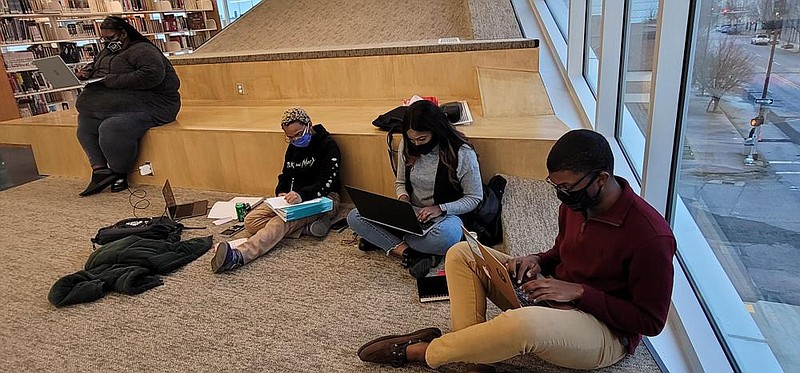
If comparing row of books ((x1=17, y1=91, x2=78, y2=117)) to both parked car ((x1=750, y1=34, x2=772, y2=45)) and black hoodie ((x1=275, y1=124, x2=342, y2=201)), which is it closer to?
black hoodie ((x1=275, y1=124, x2=342, y2=201))

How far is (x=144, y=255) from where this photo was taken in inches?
106

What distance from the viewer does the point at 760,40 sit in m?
1.55

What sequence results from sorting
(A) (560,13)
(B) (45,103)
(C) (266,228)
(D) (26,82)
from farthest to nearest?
1. (B) (45,103)
2. (D) (26,82)
3. (A) (560,13)
4. (C) (266,228)

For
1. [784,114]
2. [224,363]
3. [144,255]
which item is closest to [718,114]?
[784,114]

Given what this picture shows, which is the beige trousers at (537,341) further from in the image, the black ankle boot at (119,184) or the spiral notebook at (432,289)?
the black ankle boot at (119,184)

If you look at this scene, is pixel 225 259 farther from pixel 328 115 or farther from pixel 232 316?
pixel 328 115

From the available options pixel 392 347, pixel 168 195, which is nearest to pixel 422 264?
pixel 392 347

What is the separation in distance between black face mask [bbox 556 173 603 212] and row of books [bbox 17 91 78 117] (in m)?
7.20

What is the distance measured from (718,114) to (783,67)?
45cm

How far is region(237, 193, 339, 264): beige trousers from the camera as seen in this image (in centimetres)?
273

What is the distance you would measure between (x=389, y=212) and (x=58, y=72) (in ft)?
10.2

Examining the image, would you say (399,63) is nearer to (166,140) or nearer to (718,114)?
(166,140)

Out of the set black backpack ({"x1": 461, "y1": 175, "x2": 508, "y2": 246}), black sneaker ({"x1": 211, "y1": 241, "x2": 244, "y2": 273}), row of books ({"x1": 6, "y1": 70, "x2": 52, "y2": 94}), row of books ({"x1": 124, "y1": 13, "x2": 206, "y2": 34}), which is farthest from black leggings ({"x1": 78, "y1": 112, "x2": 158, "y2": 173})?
row of books ({"x1": 124, "y1": 13, "x2": 206, "y2": 34})

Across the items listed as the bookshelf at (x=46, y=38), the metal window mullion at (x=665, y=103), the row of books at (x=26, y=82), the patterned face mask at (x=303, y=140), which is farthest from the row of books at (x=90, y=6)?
the metal window mullion at (x=665, y=103)
